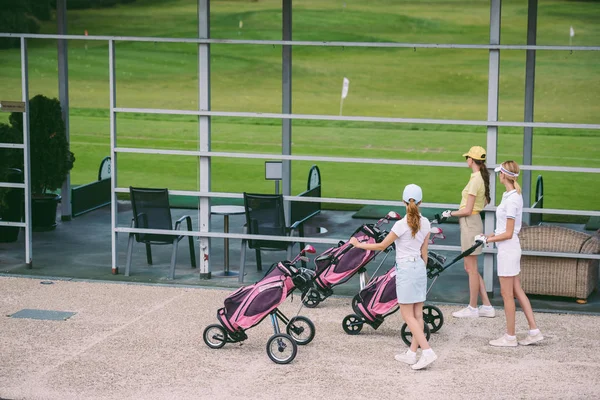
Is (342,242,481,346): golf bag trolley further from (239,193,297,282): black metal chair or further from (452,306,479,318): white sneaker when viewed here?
(239,193,297,282): black metal chair

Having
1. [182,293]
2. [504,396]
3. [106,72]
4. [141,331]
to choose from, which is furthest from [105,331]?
[106,72]

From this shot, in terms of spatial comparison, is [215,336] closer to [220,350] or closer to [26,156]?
[220,350]

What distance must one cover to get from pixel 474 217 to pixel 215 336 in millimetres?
2912

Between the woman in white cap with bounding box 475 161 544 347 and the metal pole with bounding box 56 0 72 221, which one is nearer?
the woman in white cap with bounding box 475 161 544 347

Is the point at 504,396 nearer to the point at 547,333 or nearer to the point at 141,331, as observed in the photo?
the point at 547,333

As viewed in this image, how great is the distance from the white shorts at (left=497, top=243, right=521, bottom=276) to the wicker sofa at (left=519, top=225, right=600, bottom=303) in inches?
70.6

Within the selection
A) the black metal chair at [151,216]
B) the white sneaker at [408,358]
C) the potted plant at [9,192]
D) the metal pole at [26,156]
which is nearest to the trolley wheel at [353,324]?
the white sneaker at [408,358]

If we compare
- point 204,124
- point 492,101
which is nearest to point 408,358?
point 492,101

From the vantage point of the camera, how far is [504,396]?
28.2ft

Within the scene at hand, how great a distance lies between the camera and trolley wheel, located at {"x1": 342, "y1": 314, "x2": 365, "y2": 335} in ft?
33.8

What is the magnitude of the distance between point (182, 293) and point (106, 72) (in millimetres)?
21573

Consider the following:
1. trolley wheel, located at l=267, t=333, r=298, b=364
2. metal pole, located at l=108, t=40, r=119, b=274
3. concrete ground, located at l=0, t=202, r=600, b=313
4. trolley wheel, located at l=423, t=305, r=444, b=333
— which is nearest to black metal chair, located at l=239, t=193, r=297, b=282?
concrete ground, located at l=0, t=202, r=600, b=313

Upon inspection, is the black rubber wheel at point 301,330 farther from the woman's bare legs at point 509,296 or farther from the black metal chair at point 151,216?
the black metal chair at point 151,216

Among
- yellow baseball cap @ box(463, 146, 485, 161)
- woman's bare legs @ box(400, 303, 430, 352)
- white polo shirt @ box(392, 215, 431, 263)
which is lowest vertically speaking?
woman's bare legs @ box(400, 303, 430, 352)
